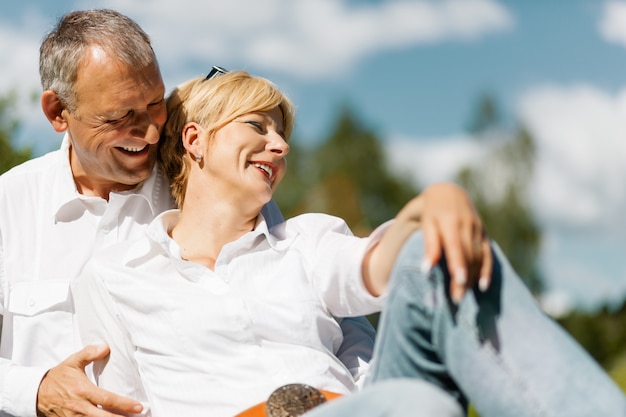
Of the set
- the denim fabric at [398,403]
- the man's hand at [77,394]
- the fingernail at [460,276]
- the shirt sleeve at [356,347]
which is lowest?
the man's hand at [77,394]

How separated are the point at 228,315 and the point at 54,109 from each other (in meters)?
1.25

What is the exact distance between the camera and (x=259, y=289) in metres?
2.59

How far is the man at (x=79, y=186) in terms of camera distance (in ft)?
9.98

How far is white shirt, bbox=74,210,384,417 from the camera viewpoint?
2465 millimetres

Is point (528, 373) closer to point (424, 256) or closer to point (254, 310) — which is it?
point (424, 256)

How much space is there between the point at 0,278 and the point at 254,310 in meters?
1.12

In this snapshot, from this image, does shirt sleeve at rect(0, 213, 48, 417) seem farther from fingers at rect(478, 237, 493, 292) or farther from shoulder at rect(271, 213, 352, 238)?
fingers at rect(478, 237, 493, 292)

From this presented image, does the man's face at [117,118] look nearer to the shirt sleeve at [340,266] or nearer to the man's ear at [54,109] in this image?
the man's ear at [54,109]

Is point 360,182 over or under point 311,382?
under

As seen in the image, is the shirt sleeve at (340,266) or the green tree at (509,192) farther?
the green tree at (509,192)

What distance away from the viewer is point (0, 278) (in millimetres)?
3129

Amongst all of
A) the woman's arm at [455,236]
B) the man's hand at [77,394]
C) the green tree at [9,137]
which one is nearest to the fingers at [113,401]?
the man's hand at [77,394]

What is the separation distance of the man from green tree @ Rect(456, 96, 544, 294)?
91.4ft

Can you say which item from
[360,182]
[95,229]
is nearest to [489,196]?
[360,182]
